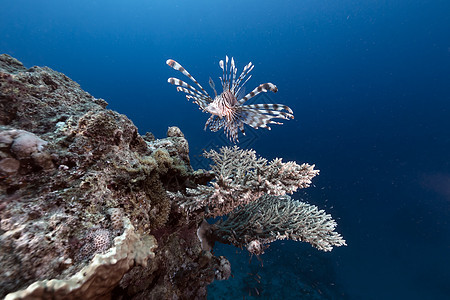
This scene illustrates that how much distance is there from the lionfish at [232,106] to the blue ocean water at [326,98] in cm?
206

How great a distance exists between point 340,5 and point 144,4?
4562 cm

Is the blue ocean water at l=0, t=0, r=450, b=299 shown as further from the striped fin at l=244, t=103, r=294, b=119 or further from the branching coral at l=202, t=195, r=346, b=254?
the striped fin at l=244, t=103, r=294, b=119

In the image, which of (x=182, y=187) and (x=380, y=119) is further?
(x=380, y=119)

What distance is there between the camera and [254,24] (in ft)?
129

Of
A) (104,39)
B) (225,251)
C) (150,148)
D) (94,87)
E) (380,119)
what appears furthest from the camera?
(104,39)

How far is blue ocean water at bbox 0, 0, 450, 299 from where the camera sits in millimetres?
13570

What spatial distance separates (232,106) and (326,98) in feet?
92.3

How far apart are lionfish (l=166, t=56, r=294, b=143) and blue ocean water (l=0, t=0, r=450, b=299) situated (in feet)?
6.75

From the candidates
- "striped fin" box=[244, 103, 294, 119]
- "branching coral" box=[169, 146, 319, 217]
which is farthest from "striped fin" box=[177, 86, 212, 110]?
"branching coral" box=[169, 146, 319, 217]

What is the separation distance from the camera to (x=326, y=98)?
85.9ft

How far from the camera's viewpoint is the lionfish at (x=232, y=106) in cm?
281

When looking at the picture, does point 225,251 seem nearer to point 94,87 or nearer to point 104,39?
point 94,87

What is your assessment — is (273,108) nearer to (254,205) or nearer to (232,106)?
(232,106)

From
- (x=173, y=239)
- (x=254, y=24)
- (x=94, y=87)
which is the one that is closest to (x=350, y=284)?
(x=173, y=239)
